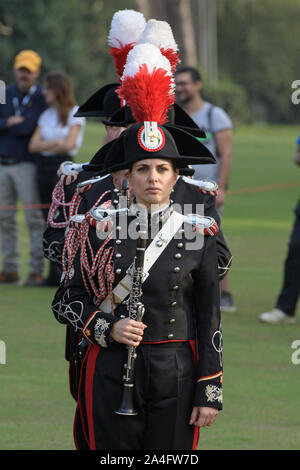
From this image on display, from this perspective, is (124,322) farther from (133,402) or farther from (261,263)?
(261,263)

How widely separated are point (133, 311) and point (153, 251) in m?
0.29

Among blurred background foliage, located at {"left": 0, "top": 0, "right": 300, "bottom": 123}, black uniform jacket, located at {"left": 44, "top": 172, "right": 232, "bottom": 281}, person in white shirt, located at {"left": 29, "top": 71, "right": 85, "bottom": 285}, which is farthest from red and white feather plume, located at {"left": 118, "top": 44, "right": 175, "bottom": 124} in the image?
blurred background foliage, located at {"left": 0, "top": 0, "right": 300, "bottom": 123}

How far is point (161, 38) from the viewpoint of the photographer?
16.9 feet

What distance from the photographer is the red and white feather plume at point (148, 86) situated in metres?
4.55

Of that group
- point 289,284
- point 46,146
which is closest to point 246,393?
point 289,284

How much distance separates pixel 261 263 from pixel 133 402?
1007 cm

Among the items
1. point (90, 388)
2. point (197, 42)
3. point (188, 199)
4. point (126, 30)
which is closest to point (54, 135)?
point (126, 30)

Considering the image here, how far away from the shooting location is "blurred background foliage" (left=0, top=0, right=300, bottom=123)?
4897cm

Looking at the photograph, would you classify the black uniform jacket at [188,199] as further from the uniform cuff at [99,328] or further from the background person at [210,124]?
the background person at [210,124]

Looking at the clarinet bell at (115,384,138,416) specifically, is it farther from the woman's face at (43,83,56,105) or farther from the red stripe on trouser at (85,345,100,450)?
the woman's face at (43,83,56,105)

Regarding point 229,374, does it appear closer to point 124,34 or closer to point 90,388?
point 124,34

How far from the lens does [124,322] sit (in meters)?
4.35

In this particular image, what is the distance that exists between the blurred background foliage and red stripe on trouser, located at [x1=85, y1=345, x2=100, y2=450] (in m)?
31.0

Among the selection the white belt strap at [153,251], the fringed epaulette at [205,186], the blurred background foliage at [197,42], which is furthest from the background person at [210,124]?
the blurred background foliage at [197,42]
